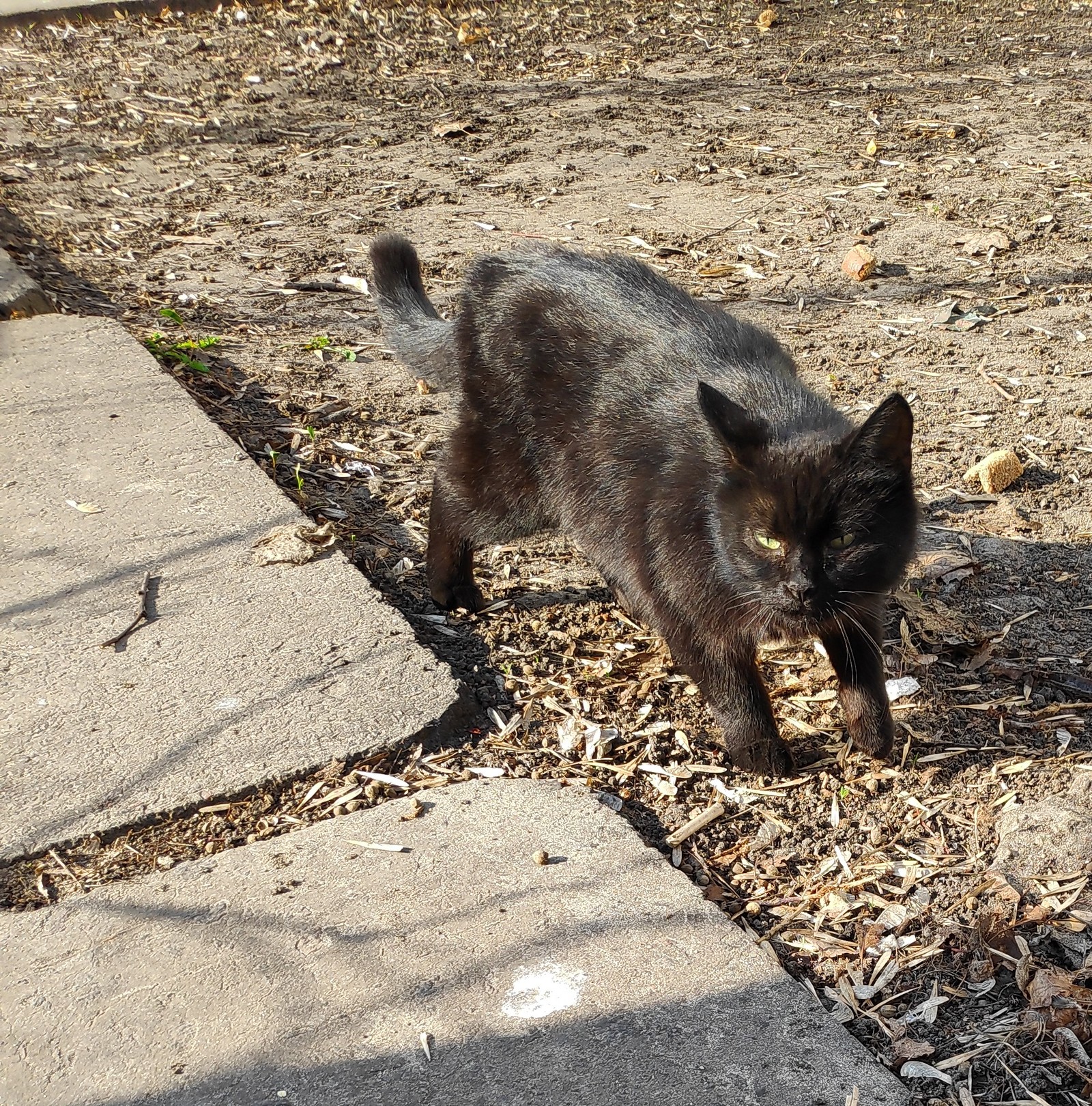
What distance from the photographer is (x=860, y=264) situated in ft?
22.1

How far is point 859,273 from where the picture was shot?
6.72 metres

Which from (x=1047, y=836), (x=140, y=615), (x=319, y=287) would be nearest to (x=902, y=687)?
(x=1047, y=836)

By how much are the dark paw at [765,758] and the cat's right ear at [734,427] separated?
2.72 ft

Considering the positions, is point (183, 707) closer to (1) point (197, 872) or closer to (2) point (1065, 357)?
(1) point (197, 872)

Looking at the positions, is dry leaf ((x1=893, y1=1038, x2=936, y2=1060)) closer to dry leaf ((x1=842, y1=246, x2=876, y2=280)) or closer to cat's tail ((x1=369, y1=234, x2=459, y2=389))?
cat's tail ((x1=369, y1=234, x2=459, y2=389))

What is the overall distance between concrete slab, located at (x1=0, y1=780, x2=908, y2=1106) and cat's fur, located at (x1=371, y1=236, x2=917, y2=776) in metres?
0.73

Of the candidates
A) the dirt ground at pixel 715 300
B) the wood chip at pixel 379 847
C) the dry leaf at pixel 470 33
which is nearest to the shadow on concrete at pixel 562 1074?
the dirt ground at pixel 715 300

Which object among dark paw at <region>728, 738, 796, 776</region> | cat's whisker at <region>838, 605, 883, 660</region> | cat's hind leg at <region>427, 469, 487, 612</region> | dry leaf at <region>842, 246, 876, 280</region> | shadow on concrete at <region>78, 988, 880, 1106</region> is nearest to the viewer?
shadow on concrete at <region>78, 988, 880, 1106</region>

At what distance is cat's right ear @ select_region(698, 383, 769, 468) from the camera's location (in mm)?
3240

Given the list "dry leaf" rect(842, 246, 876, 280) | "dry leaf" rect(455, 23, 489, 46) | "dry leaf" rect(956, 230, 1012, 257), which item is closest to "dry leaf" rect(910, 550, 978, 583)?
"dry leaf" rect(842, 246, 876, 280)

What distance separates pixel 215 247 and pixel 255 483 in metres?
3.36

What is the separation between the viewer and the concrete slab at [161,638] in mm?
3271

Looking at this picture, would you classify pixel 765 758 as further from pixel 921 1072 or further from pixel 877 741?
pixel 921 1072

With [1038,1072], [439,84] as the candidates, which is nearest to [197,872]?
[1038,1072]
